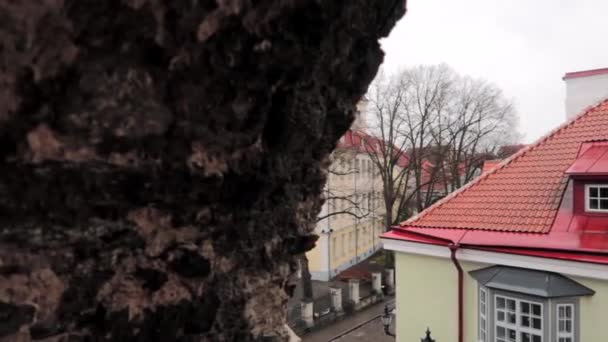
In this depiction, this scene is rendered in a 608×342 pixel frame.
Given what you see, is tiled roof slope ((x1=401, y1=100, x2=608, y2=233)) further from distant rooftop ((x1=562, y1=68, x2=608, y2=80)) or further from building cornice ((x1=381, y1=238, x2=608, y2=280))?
distant rooftop ((x1=562, y1=68, x2=608, y2=80))

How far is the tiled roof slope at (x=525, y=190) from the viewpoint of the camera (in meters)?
7.73

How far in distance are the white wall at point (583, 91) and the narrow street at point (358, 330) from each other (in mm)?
8308

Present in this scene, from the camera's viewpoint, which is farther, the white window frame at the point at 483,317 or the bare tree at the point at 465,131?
the bare tree at the point at 465,131

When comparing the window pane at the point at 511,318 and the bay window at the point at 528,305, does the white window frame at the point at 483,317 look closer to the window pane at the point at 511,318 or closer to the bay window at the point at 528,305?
the bay window at the point at 528,305

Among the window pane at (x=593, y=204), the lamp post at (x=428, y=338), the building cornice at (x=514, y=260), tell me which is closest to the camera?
the building cornice at (x=514, y=260)

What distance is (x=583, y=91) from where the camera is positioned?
1130 cm

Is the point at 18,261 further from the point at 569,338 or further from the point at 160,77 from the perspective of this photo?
the point at 569,338

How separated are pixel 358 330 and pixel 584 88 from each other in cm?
939

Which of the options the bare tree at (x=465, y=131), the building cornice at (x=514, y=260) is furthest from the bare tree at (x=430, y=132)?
the building cornice at (x=514, y=260)

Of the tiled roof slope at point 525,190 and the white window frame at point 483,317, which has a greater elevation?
the tiled roof slope at point 525,190

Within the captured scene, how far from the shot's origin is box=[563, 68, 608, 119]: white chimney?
1091cm

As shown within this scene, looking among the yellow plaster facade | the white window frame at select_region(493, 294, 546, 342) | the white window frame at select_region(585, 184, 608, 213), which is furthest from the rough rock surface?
the white window frame at select_region(585, 184, 608, 213)

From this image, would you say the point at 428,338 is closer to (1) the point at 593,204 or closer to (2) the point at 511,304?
(2) the point at 511,304

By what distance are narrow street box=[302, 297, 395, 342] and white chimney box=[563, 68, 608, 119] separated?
27.2ft
